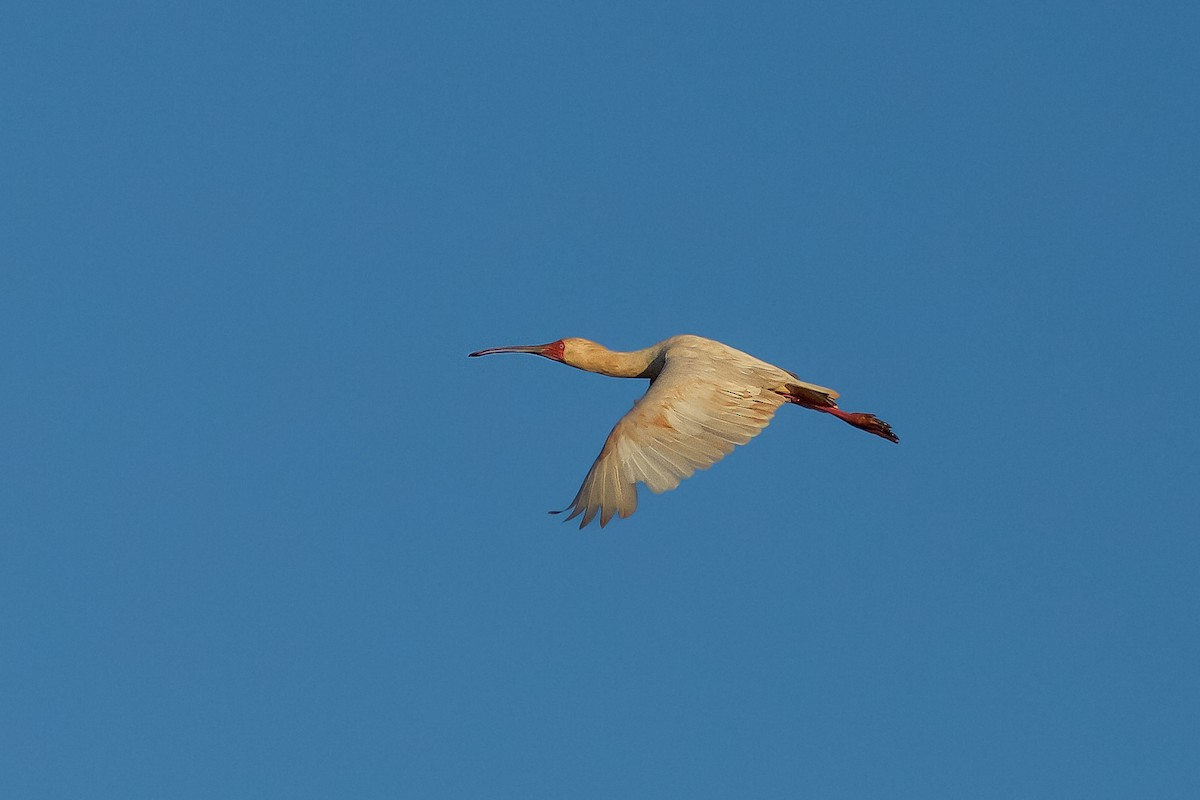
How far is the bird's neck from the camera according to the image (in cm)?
2436

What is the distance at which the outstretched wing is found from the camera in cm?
1919

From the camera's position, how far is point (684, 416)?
20.4m

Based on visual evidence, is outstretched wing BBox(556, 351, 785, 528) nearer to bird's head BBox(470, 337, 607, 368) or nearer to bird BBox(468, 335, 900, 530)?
bird BBox(468, 335, 900, 530)

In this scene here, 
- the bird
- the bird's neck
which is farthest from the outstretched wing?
the bird's neck

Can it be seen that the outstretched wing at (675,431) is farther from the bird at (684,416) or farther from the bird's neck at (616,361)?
the bird's neck at (616,361)

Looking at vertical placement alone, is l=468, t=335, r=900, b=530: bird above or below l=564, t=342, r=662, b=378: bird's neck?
below

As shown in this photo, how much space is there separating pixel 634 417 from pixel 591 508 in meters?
1.48

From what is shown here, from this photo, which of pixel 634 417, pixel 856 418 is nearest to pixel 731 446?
pixel 634 417

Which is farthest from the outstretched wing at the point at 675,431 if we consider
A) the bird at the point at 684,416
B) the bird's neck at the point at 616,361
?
the bird's neck at the point at 616,361

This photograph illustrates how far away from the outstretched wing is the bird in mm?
11

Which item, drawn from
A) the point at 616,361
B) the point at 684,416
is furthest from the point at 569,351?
the point at 684,416

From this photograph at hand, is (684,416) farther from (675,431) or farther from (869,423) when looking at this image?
(869,423)

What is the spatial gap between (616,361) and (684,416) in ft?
15.8

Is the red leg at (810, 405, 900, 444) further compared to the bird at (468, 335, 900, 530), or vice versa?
the red leg at (810, 405, 900, 444)
